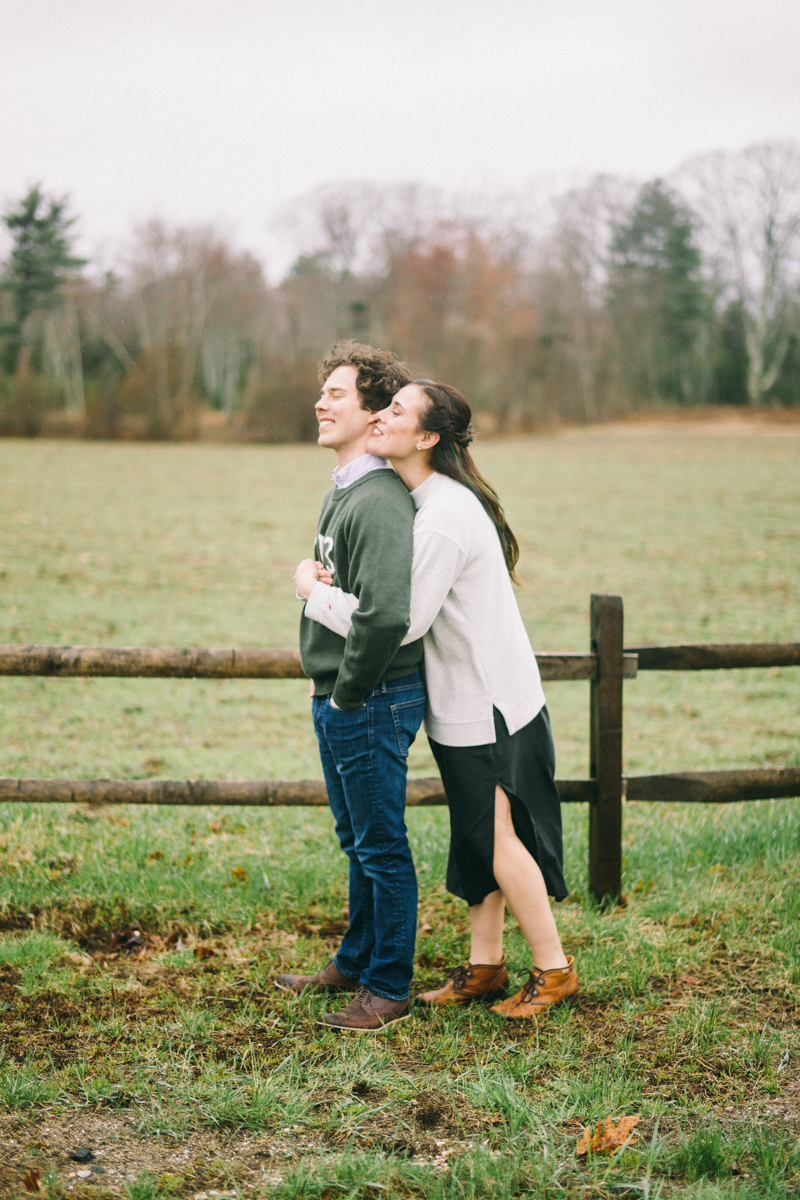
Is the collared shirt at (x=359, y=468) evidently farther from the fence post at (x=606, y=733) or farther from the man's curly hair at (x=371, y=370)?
the fence post at (x=606, y=733)

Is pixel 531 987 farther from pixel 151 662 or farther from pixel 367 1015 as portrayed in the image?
pixel 151 662

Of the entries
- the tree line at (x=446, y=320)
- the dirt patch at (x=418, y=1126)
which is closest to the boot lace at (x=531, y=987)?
the dirt patch at (x=418, y=1126)

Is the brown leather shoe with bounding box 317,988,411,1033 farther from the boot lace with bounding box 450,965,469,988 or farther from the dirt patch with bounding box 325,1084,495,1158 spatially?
the dirt patch with bounding box 325,1084,495,1158

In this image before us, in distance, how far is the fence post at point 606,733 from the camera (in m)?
3.70

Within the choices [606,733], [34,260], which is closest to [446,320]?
[34,260]

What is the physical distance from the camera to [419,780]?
3.71 meters

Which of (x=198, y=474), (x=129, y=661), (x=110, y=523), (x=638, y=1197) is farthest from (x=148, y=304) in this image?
(x=638, y=1197)

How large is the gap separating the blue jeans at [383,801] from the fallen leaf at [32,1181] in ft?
3.61

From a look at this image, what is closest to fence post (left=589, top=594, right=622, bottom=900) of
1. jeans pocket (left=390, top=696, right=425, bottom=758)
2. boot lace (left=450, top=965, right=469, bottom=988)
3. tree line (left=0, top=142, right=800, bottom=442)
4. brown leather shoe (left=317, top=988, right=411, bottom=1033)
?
boot lace (left=450, top=965, right=469, bottom=988)

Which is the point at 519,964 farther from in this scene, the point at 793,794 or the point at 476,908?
the point at 793,794

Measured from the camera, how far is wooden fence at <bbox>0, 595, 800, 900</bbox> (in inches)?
143

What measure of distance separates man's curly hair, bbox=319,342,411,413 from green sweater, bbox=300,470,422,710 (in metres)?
0.24

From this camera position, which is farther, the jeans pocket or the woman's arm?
the jeans pocket

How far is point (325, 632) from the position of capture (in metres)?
2.91
